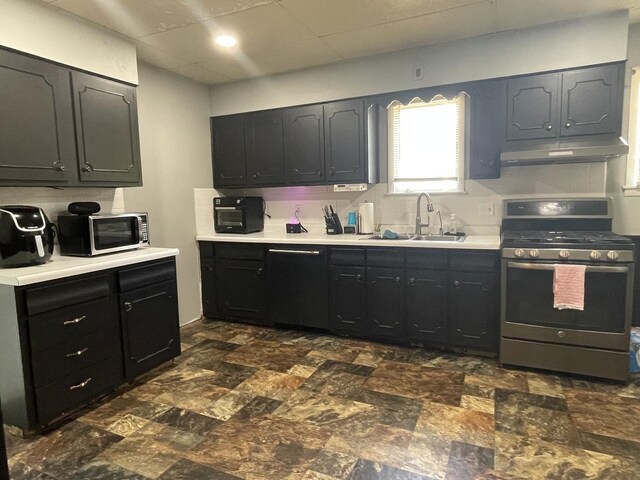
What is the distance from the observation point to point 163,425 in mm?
2322

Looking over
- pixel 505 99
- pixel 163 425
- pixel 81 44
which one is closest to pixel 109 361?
pixel 163 425

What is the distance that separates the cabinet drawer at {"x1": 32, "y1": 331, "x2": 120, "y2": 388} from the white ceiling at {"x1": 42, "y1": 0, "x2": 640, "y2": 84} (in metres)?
2.10

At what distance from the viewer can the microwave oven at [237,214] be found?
4.13 meters

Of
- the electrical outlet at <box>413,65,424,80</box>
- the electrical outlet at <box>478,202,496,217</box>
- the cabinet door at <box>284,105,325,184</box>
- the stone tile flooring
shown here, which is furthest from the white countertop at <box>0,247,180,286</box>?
the electrical outlet at <box>478,202,496,217</box>

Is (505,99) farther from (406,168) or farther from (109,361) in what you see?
(109,361)

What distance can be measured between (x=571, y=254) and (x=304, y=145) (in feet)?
8.00

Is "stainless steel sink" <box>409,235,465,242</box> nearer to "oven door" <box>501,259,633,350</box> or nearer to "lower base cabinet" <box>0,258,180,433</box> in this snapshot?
"oven door" <box>501,259,633,350</box>

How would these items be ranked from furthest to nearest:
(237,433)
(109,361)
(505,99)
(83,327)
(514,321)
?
(505,99) → (514,321) → (109,361) → (83,327) → (237,433)

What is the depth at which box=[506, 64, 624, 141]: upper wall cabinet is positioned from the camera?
2.88 m

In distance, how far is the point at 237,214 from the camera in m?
4.15

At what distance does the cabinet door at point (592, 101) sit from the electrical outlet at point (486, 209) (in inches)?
30.9

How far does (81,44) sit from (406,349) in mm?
3322

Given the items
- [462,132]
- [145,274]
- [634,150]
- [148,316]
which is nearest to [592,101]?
[634,150]

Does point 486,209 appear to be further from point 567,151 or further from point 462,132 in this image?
point 567,151
